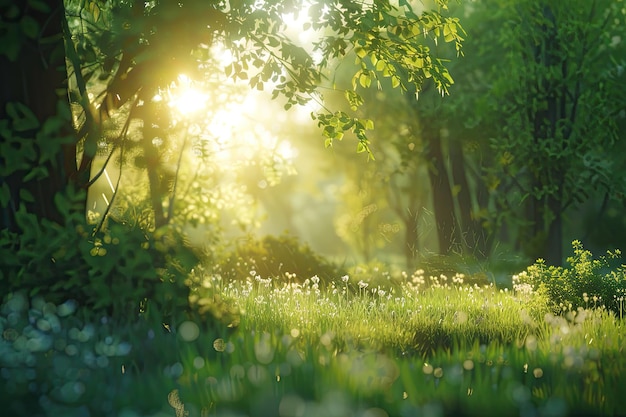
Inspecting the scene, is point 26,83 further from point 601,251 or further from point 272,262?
point 601,251

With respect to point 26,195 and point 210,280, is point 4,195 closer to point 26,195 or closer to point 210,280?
point 26,195

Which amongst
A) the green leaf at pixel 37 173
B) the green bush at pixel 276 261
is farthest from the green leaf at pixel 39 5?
the green bush at pixel 276 261

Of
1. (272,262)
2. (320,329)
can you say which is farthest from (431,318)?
(272,262)

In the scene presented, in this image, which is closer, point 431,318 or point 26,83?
point 26,83

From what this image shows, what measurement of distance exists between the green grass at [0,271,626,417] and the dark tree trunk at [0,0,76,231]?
1.09 meters

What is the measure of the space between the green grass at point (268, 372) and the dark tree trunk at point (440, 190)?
556 inches

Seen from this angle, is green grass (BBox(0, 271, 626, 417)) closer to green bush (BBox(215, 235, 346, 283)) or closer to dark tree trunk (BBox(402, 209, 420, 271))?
green bush (BBox(215, 235, 346, 283))

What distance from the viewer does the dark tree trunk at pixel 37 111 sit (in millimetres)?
6824

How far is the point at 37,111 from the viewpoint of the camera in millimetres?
7191

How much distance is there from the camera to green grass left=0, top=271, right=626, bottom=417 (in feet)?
15.1

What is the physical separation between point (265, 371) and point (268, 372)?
56 mm

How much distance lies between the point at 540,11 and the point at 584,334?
50.2 ft

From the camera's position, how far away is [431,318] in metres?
8.64

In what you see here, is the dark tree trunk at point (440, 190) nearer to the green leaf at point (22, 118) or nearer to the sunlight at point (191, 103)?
the sunlight at point (191, 103)
